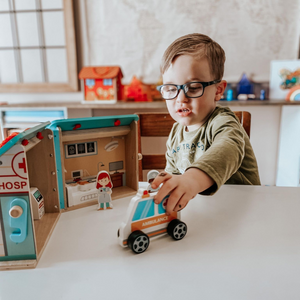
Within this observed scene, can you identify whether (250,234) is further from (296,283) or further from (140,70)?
(140,70)

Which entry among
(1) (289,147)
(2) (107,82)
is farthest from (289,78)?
(2) (107,82)

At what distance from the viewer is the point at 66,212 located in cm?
56

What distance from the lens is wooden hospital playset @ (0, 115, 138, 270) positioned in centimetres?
38

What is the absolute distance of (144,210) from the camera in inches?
17.0

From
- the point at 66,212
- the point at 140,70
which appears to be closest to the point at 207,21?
the point at 140,70

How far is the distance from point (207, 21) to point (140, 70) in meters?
0.64

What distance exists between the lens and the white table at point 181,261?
0.32 meters

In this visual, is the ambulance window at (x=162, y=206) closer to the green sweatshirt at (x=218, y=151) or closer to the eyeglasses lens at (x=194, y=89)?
the green sweatshirt at (x=218, y=151)

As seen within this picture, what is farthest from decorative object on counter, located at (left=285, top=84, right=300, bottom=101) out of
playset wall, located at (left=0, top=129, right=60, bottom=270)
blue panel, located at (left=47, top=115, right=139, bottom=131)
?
playset wall, located at (left=0, top=129, right=60, bottom=270)

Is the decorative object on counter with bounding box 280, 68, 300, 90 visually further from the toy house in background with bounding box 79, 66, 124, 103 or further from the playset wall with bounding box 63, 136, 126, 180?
the playset wall with bounding box 63, 136, 126, 180

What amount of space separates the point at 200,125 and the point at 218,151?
30 centimetres

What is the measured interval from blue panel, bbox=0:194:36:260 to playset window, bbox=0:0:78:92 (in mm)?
2032

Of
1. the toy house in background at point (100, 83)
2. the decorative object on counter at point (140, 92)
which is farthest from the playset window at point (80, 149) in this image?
the decorative object on counter at point (140, 92)

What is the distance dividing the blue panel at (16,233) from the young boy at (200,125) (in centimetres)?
19
